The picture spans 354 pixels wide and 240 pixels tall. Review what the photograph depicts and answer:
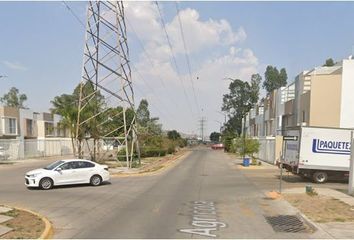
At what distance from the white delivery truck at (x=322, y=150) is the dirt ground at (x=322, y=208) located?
8.37 meters

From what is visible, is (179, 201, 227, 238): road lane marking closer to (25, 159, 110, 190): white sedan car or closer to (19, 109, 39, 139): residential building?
(25, 159, 110, 190): white sedan car

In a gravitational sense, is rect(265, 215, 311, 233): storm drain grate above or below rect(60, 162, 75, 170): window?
above

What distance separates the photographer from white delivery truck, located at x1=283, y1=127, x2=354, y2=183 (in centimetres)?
2964

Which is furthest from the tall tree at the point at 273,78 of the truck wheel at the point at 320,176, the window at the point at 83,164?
the window at the point at 83,164

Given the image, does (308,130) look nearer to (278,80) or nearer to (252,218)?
(252,218)

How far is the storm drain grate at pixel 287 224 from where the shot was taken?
1341 cm

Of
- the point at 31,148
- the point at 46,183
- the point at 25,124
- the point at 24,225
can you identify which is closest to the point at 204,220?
the point at 24,225

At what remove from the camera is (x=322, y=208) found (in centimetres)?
1717

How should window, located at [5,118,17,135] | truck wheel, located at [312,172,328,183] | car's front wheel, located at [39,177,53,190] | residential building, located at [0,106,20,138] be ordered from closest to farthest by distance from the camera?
car's front wheel, located at [39,177,53,190]
truck wheel, located at [312,172,328,183]
residential building, located at [0,106,20,138]
window, located at [5,118,17,135]

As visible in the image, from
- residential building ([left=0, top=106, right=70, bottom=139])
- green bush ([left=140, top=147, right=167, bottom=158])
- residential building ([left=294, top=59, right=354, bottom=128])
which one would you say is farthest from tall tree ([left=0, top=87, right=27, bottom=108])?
residential building ([left=294, top=59, right=354, bottom=128])

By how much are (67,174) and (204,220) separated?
41.5 feet

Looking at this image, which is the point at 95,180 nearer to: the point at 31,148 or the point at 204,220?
the point at 204,220

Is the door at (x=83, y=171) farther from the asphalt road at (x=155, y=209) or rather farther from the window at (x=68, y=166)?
the asphalt road at (x=155, y=209)

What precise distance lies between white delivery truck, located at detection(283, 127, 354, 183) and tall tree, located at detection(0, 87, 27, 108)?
117 meters
